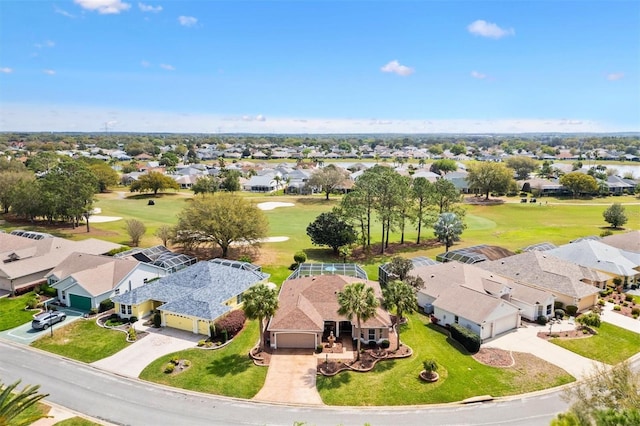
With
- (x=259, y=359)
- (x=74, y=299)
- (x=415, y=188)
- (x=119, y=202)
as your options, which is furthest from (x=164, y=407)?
(x=119, y=202)

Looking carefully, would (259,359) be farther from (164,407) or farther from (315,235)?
(315,235)

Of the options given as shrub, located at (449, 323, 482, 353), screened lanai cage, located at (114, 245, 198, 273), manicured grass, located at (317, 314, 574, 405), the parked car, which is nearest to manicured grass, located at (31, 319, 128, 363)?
the parked car

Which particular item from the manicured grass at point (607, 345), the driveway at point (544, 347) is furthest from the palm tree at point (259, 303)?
the manicured grass at point (607, 345)

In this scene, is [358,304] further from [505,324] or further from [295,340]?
[505,324]

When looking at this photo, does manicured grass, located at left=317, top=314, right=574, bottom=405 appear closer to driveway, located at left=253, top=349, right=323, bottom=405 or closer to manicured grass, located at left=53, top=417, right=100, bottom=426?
driveway, located at left=253, top=349, right=323, bottom=405

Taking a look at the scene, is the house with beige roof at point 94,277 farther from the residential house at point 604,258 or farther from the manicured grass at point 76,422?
the residential house at point 604,258

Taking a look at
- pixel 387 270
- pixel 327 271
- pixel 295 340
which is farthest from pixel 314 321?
pixel 387 270
